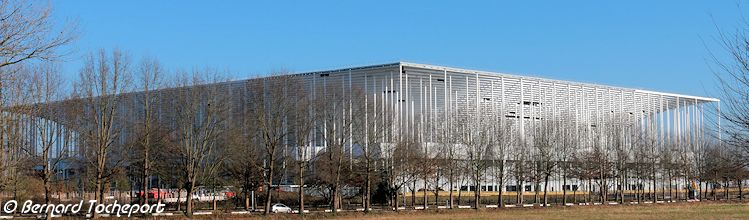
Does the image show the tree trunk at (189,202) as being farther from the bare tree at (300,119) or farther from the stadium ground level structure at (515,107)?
the stadium ground level structure at (515,107)

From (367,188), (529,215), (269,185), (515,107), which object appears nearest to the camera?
(269,185)

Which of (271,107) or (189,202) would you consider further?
(271,107)

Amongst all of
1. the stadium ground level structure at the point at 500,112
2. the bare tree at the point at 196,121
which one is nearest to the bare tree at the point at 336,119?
the stadium ground level structure at the point at 500,112

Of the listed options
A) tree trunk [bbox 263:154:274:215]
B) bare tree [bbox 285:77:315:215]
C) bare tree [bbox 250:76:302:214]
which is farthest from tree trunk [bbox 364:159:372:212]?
tree trunk [bbox 263:154:274:215]

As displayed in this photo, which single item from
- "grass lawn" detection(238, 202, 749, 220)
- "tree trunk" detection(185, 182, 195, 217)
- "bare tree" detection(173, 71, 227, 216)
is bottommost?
"grass lawn" detection(238, 202, 749, 220)

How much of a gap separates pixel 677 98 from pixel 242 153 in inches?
3187

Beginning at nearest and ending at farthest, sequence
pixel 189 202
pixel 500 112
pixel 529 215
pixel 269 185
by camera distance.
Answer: pixel 189 202 → pixel 269 185 → pixel 529 215 → pixel 500 112

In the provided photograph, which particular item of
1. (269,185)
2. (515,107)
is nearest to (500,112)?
(515,107)

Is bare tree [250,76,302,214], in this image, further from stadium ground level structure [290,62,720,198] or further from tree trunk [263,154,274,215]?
stadium ground level structure [290,62,720,198]

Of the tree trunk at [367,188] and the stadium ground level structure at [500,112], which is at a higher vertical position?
the stadium ground level structure at [500,112]

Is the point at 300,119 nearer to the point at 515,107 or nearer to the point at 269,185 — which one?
the point at 269,185

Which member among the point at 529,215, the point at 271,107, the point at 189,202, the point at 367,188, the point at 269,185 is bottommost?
the point at 529,215

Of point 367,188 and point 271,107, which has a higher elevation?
point 271,107

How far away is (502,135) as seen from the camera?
75.8m
